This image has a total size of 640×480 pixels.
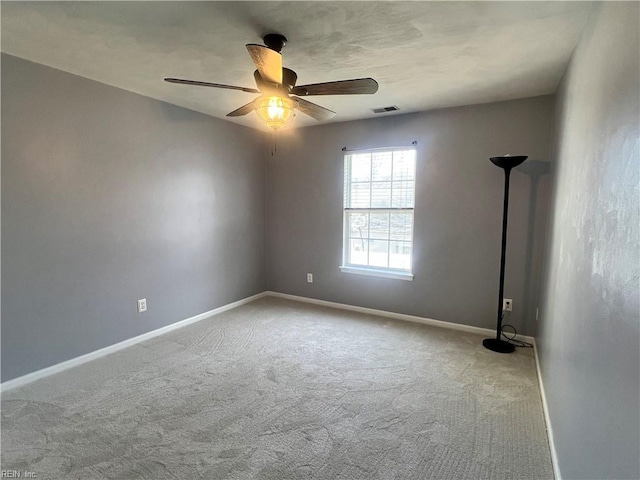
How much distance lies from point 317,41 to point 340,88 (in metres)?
0.35

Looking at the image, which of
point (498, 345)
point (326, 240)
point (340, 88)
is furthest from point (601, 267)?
point (326, 240)

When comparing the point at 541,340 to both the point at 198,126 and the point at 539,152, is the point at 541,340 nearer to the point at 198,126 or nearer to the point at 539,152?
the point at 539,152

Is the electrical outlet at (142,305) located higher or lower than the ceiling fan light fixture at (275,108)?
lower

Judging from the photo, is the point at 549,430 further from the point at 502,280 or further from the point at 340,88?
the point at 340,88

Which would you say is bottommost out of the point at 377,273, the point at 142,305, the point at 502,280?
the point at 142,305

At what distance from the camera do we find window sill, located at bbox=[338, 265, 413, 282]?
396 centimetres

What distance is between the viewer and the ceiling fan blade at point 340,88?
79.8 inches

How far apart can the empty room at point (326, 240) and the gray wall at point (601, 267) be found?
0.05 feet

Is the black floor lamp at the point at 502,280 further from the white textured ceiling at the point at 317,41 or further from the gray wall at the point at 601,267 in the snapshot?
the gray wall at the point at 601,267

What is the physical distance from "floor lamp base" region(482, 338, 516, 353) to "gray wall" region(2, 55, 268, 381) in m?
3.03

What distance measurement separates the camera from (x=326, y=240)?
4.49m

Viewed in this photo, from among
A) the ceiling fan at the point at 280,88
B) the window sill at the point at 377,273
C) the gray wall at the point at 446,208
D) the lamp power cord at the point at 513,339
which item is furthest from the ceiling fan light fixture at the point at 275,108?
the lamp power cord at the point at 513,339

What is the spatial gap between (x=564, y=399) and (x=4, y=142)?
3.83 m

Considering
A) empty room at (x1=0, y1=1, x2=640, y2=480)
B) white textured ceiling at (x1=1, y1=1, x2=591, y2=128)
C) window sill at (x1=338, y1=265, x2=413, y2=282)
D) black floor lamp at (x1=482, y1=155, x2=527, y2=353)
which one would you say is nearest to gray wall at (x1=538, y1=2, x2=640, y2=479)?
empty room at (x1=0, y1=1, x2=640, y2=480)
